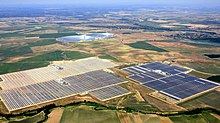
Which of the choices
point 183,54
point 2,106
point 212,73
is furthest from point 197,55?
point 2,106

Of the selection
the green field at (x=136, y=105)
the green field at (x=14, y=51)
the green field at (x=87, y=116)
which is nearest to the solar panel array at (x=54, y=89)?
the green field at (x=87, y=116)

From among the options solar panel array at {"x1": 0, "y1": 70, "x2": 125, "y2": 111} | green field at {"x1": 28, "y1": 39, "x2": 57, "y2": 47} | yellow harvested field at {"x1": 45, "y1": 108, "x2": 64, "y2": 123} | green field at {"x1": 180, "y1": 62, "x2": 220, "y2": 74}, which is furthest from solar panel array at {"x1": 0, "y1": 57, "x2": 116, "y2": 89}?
green field at {"x1": 28, "y1": 39, "x2": 57, "y2": 47}

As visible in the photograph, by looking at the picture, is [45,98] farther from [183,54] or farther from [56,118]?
[183,54]

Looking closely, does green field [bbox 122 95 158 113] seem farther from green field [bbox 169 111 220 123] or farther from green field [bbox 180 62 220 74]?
green field [bbox 180 62 220 74]

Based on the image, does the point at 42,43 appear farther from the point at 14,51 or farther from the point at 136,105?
the point at 136,105

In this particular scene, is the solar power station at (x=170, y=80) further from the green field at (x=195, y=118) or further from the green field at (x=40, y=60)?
the green field at (x=40, y=60)
